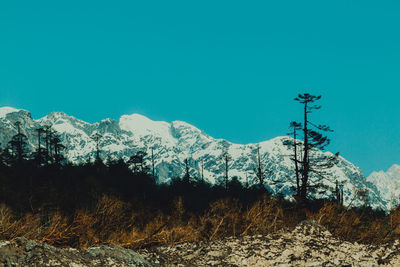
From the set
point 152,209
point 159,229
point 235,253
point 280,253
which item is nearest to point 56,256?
point 159,229

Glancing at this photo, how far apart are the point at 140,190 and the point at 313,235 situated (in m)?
34.6

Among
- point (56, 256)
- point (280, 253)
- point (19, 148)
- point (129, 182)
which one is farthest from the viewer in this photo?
point (19, 148)

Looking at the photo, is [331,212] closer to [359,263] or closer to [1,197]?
[359,263]

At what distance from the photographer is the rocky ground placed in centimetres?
409

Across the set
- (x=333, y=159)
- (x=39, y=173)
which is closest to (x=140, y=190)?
(x=39, y=173)

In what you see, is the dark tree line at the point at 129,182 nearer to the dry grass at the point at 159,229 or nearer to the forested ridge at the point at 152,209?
the forested ridge at the point at 152,209

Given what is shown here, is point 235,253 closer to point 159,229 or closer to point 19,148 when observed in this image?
point 159,229

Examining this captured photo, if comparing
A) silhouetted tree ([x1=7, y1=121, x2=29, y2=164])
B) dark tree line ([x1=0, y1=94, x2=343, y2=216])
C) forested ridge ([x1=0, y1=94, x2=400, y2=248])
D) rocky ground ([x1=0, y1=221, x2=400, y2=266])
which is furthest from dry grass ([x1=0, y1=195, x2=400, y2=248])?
silhouetted tree ([x1=7, y1=121, x2=29, y2=164])

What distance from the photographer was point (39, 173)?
3688 centimetres

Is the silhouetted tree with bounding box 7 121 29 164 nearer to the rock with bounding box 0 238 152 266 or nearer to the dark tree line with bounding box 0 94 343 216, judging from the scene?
the dark tree line with bounding box 0 94 343 216

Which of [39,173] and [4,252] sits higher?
[39,173]

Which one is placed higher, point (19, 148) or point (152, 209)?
point (19, 148)

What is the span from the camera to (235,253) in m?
5.51

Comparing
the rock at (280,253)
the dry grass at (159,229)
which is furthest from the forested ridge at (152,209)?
the rock at (280,253)
